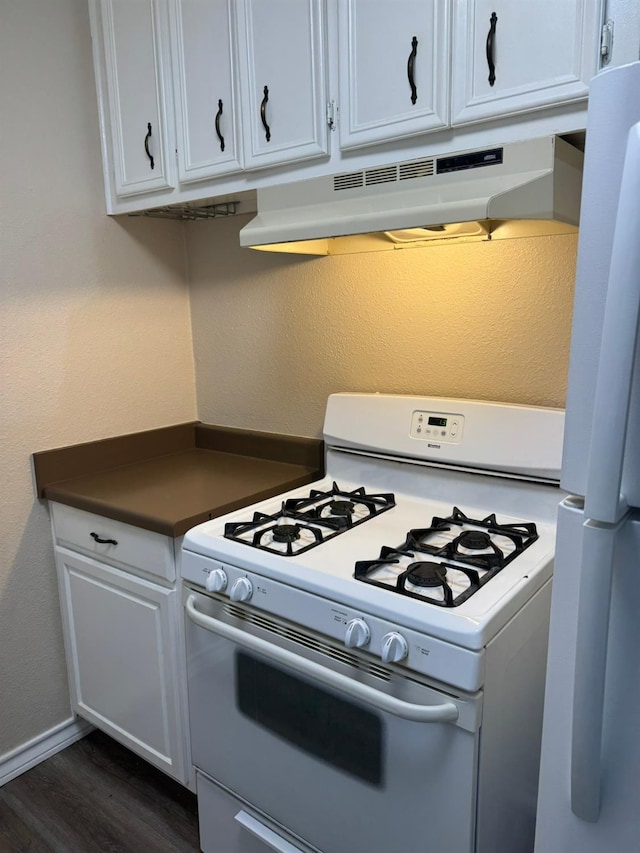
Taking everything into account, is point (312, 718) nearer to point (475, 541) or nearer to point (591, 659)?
point (475, 541)

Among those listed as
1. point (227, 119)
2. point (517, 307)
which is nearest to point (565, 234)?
point (517, 307)

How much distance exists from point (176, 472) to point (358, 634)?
1099 mm

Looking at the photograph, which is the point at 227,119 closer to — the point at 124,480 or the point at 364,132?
the point at 364,132

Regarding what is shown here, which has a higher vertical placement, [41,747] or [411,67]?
[411,67]

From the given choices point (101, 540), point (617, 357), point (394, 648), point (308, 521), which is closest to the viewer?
point (617, 357)

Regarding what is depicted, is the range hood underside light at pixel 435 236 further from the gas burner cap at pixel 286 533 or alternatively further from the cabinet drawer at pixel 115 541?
the cabinet drawer at pixel 115 541

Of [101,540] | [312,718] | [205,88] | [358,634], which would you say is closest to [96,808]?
[101,540]

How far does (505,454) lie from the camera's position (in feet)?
5.16

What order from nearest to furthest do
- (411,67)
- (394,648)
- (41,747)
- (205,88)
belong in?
(394,648) → (411,67) → (205,88) → (41,747)

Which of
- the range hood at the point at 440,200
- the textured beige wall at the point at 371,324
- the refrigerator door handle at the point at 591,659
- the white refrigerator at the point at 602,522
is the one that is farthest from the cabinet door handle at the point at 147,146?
the refrigerator door handle at the point at 591,659

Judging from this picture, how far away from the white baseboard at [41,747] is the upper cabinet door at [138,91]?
5.71 ft

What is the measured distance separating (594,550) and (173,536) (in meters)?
1.09

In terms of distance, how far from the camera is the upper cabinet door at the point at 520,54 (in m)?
1.15

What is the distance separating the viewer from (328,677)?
1210 millimetres
